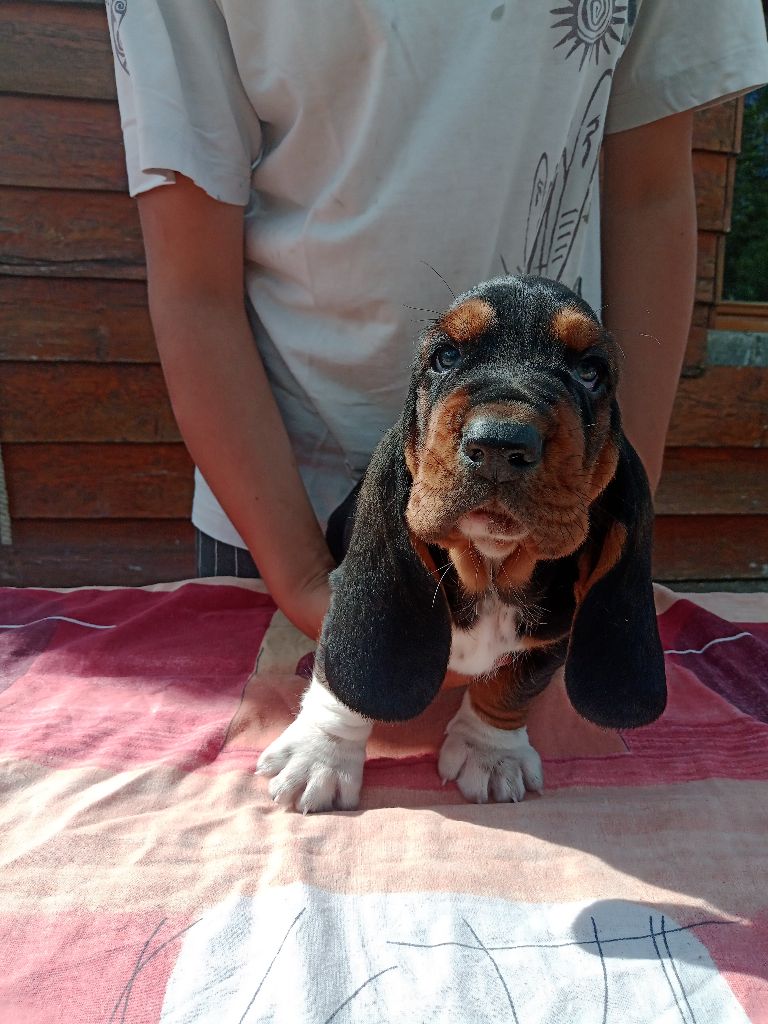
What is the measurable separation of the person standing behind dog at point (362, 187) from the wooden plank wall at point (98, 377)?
4.95 feet

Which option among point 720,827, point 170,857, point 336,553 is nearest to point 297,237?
point 336,553

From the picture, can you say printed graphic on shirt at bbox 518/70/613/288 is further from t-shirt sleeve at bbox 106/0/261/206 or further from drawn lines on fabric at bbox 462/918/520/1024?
drawn lines on fabric at bbox 462/918/520/1024

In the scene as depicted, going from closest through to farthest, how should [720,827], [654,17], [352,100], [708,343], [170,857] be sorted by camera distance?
[170,857]
[720,827]
[352,100]
[654,17]
[708,343]

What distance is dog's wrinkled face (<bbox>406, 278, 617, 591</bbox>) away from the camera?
1122 millimetres

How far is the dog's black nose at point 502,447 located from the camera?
1.09 metres

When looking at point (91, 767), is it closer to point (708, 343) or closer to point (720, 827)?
point (720, 827)

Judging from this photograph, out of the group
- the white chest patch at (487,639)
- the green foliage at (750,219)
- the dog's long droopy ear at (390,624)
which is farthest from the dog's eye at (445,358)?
the green foliage at (750,219)

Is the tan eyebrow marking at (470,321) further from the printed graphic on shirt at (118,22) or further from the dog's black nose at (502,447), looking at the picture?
the printed graphic on shirt at (118,22)

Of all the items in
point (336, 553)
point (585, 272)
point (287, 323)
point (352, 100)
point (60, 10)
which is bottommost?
point (336, 553)

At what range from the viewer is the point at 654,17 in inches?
77.6

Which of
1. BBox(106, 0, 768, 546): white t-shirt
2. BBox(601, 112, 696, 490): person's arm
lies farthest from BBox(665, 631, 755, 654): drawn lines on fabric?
BBox(106, 0, 768, 546): white t-shirt

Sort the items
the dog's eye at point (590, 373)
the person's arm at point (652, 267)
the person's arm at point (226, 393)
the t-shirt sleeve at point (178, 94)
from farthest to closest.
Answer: the person's arm at point (652, 267) → the person's arm at point (226, 393) → the t-shirt sleeve at point (178, 94) → the dog's eye at point (590, 373)

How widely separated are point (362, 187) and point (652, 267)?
0.83 metres

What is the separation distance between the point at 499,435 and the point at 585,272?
1265 millimetres
